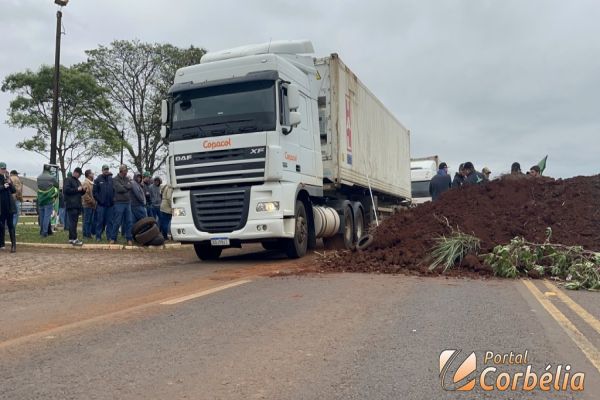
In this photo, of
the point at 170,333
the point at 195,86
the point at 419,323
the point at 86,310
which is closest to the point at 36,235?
the point at 195,86

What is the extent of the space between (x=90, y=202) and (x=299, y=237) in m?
6.44

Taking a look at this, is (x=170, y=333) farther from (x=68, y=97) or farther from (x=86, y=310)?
(x=68, y=97)

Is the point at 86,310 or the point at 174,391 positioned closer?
the point at 174,391

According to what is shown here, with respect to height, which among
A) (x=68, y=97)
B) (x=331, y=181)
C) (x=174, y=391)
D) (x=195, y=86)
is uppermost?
(x=68, y=97)

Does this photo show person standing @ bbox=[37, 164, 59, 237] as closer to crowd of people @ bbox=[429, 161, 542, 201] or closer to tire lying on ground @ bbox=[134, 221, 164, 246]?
tire lying on ground @ bbox=[134, 221, 164, 246]

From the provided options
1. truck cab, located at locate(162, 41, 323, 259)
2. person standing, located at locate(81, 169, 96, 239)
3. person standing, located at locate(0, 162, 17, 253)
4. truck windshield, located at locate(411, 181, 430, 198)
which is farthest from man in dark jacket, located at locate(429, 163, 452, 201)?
person standing, located at locate(0, 162, 17, 253)

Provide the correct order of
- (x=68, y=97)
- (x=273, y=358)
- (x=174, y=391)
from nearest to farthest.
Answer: (x=174, y=391), (x=273, y=358), (x=68, y=97)

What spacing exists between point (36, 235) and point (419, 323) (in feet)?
42.6

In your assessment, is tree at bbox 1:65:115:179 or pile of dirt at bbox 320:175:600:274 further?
tree at bbox 1:65:115:179

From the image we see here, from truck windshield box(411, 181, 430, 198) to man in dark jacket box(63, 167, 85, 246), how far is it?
15771mm

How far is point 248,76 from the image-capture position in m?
9.45

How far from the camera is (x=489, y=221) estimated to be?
9492 mm

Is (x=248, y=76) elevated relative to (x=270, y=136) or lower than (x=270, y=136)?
elevated

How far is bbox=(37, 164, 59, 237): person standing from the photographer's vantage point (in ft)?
44.3
